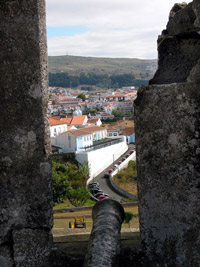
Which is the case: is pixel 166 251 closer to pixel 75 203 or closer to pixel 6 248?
pixel 6 248

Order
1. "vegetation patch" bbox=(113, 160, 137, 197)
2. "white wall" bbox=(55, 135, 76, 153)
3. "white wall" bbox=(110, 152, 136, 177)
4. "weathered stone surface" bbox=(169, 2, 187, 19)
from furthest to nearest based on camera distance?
"white wall" bbox=(55, 135, 76, 153) < "white wall" bbox=(110, 152, 136, 177) < "vegetation patch" bbox=(113, 160, 137, 197) < "weathered stone surface" bbox=(169, 2, 187, 19)

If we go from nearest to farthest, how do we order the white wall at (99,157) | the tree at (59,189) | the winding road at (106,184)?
the tree at (59,189) < the winding road at (106,184) < the white wall at (99,157)

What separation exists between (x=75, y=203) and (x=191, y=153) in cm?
3052

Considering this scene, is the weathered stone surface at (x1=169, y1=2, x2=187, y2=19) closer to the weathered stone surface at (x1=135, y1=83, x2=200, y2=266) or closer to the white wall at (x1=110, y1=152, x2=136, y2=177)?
the weathered stone surface at (x1=135, y1=83, x2=200, y2=266)

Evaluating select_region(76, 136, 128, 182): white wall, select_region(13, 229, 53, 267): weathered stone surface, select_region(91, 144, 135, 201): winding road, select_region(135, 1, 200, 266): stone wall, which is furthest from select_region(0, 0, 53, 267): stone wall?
select_region(76, 136, 128, 182): white wall

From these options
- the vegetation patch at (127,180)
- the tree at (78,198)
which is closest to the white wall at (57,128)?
the vegetation patch at (127,180)

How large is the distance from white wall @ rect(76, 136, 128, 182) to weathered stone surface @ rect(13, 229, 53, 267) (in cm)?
4449

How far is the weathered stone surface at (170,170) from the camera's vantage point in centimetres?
386

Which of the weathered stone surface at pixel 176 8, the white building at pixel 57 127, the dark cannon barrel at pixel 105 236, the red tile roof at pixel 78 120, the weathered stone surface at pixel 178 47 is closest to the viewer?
the dark cannon barrel at pixel 105 236

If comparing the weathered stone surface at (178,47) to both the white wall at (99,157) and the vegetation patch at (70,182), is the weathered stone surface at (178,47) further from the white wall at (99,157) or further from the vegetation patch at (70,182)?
the white wall at (99,157)

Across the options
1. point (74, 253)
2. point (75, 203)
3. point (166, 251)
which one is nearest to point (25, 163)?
point (74, 253)

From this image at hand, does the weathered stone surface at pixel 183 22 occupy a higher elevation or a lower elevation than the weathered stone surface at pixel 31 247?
higher

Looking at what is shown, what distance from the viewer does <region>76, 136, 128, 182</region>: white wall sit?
4950 cm

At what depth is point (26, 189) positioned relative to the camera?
4039mm
